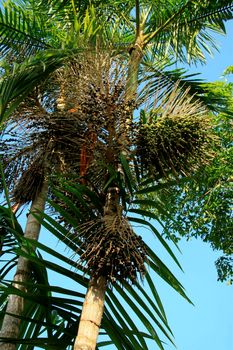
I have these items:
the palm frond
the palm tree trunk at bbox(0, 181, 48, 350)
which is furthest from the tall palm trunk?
the palm frond

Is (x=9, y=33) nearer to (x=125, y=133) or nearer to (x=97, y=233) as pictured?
(x=125, y=133)

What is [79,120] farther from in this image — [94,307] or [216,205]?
[216,205]

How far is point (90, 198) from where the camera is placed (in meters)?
3.90

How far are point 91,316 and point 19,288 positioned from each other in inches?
42.3

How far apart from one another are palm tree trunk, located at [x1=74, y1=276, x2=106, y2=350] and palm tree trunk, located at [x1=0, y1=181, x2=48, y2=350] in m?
0.51

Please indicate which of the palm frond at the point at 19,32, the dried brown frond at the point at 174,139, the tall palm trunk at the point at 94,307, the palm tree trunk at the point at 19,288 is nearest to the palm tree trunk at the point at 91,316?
the tall palm trunk at the point at 94,307

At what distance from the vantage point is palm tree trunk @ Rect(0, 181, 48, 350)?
4.14 metres

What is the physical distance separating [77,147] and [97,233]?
0.86 meters

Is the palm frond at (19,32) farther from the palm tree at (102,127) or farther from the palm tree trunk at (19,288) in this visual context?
the palm tree trunk at (19,288)

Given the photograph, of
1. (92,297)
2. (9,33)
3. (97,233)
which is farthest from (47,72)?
(9,33)

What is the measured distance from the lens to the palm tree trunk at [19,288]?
4.14 meters

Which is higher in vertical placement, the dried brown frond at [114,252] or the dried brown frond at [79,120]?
the dried brown frond at [79,120]

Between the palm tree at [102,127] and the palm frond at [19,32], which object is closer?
the palm tree at [102,127]

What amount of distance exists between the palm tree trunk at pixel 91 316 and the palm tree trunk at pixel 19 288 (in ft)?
1.69
